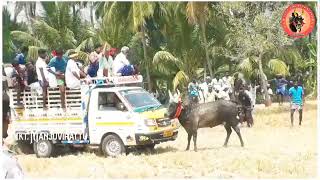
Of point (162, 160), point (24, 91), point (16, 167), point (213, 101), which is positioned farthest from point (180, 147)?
point (16, 167)

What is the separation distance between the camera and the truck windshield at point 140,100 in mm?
8453

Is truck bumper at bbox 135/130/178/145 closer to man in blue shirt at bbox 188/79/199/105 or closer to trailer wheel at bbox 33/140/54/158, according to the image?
man in blue shirt at bbox 188/79/199/105

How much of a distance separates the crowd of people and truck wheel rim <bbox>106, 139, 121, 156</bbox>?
0.93m

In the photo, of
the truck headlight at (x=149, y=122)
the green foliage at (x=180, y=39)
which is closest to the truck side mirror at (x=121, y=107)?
the truck headlight at (x=149, y=122)

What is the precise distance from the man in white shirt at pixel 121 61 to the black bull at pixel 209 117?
1.06 metres

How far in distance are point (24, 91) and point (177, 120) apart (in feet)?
8.27

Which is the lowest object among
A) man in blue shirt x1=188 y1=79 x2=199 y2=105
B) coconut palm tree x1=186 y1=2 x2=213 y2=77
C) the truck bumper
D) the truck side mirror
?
the truck bumper

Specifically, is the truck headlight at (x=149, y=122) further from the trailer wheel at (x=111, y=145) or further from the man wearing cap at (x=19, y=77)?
the man wearing cap at (x=19, y=77)

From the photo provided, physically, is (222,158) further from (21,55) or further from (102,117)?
(21,55)

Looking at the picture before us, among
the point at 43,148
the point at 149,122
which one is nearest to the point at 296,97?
the point at 149,122

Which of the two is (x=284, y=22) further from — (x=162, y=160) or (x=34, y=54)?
(x=34, y=54)

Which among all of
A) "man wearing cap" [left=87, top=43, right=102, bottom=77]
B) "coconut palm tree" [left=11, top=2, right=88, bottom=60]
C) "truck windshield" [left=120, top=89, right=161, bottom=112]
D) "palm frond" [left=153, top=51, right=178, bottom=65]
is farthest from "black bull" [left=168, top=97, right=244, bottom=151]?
"coconut palm tree" [left=11, top=2, right=88, bottom=60]

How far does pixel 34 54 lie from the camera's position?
28.8ft

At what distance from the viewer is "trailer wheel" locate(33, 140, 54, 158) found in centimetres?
Answer: 889
